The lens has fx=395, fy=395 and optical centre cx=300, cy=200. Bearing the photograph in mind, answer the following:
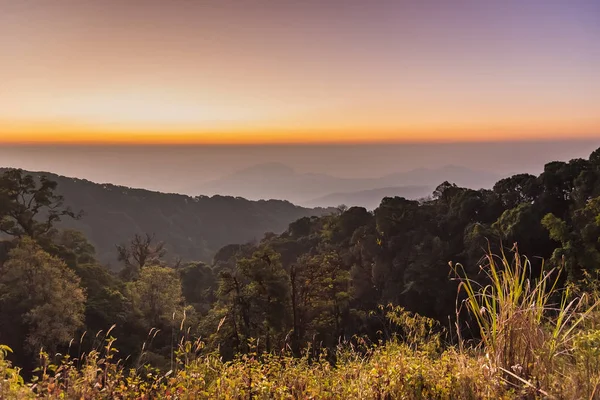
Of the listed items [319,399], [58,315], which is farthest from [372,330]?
[319,399]

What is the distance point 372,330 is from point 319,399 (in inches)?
889

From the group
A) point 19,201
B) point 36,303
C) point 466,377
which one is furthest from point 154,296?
point 466,377

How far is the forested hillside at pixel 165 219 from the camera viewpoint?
4564 inches

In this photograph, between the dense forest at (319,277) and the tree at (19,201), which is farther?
the tree at (19,201)

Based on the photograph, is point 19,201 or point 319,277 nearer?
point 319,277

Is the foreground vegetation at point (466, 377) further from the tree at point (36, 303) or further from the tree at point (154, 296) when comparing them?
the tree at point (154, 296)

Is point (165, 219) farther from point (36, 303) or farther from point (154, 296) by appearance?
point (36, 303)

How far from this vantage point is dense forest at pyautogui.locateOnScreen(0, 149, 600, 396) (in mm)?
20172

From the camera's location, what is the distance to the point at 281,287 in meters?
22.4

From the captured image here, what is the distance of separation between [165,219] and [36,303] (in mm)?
115252

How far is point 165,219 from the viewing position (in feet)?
436

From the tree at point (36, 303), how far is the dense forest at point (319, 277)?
0.21 ft

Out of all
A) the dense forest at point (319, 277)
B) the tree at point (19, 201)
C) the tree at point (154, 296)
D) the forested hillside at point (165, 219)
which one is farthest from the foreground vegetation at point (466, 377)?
the forested hillside at point (165, 219)

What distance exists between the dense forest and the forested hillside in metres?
75.9
